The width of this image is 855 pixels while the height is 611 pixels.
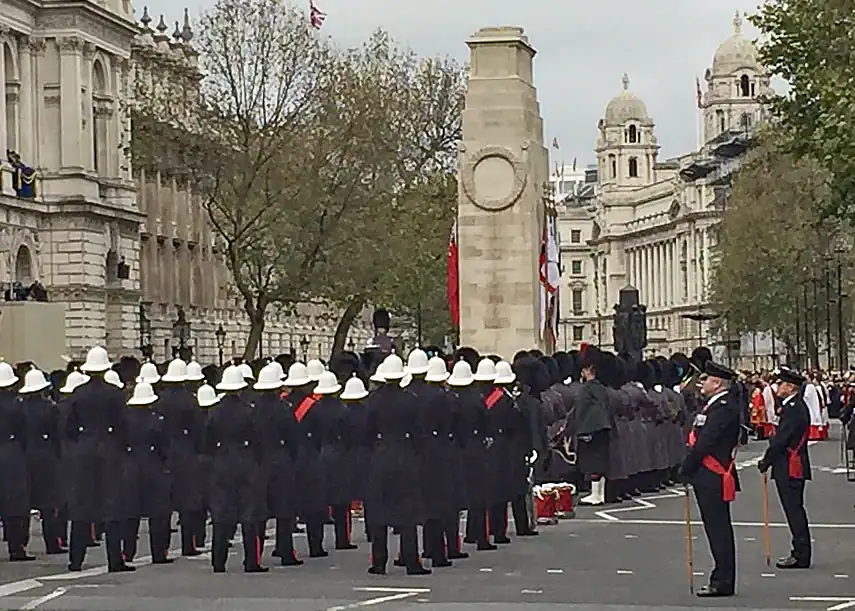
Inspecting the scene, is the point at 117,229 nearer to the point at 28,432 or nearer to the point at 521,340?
the point at 521,340

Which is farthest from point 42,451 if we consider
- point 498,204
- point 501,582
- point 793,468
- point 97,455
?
point 498,204

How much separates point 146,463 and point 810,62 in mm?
25135

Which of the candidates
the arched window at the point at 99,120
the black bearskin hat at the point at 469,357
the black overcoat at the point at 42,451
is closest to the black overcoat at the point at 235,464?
the black overcoat at the point at 42,451

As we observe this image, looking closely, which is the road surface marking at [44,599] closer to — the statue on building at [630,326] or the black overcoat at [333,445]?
the black overcoat at [333,445]

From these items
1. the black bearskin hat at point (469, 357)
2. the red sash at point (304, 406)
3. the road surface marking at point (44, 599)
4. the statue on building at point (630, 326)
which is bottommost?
the road surface marking at point (44, 599)

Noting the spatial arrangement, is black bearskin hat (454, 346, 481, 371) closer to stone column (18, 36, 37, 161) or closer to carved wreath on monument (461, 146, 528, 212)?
carved wreath on monument (461, 146, 528, 212)

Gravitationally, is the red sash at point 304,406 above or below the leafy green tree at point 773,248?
below

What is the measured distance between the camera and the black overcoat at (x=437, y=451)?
19.3 m

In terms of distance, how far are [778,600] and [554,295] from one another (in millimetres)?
23106

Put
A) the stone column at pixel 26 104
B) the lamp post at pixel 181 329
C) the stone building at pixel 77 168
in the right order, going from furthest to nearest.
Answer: the lamp post at pixel 181 329
the stone column at pixel 26 104
the stone building at pixel 77 168

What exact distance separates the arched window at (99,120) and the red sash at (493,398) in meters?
62.7

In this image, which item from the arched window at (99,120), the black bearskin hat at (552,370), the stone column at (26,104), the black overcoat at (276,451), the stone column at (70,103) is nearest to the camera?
the black overcoat at (276,451)

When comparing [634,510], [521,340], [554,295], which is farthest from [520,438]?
[554,295]

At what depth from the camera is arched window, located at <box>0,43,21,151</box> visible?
78062 mm
